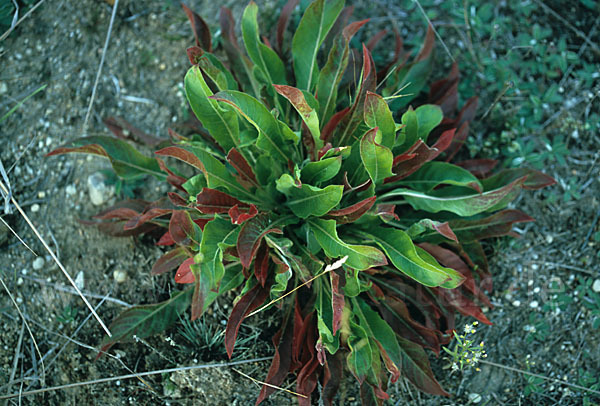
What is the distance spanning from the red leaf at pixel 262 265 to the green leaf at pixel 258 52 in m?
A: 0.74

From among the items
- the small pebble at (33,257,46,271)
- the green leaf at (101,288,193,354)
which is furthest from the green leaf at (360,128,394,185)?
the small pebble at (33,257,46,271)

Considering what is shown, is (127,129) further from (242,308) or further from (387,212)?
(387,212)

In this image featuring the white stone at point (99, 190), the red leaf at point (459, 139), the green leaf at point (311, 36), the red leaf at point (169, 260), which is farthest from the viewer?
the white stone at point (99, 190)

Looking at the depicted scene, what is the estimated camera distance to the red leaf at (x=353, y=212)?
66.2 inches

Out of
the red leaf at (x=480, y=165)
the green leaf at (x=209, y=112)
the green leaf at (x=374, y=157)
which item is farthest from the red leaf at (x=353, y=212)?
the red leaf at (x=480, y=165)

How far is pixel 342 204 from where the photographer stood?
198cm

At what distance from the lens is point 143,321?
200cm

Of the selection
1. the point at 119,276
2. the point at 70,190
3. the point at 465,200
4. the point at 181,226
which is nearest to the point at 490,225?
the point at 465,200

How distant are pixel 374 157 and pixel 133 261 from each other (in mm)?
1185

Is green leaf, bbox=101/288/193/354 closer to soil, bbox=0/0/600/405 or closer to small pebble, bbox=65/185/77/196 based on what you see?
soil, bbox=0/0/600/405

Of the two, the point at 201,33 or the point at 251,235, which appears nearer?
the point at 251,235

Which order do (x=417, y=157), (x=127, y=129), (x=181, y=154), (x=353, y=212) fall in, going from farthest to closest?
(x=127, y=129), (x=417, y=157), (x=353, y=212), (x=181, y=154)

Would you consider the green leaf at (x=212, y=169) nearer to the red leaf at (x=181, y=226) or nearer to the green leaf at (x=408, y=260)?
the red leaf at (x=181, y=226)

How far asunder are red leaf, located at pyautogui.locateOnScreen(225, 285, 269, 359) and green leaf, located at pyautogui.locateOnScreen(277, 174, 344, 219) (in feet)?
1.04
